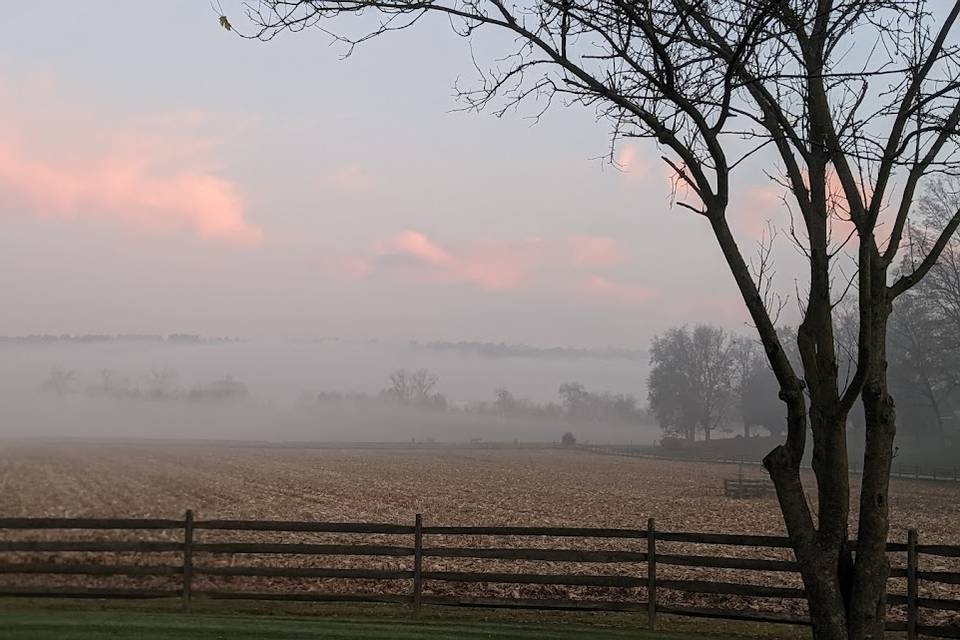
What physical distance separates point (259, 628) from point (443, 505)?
19.7m

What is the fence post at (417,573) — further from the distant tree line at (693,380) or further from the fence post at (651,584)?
the distant tree line at (693,380)

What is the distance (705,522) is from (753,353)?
98.0 m

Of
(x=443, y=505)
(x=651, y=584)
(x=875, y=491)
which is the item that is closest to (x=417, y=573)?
(x=651, y=584)

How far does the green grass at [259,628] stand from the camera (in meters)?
9.09

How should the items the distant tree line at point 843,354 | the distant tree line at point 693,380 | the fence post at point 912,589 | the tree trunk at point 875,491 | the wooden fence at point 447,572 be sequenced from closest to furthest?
the tree trunk at point 875,491 < the fence post at point 912,589 < the wooden fence at point 447,572 < the distant tree line at point 843,354 < the distant tree line at point 693,380

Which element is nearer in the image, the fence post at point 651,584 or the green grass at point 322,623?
the green grass at point 322,623

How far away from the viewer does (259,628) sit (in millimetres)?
9500

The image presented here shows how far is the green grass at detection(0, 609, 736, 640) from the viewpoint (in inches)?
358

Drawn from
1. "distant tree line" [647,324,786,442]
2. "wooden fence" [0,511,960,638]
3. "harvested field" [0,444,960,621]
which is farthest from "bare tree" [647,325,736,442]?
"wooden fence" [0,511,960,638]

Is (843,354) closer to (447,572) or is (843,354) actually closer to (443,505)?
(443,505)

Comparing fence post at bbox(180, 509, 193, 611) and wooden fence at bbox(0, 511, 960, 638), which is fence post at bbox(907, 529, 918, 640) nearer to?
wooden fence at bbox(0, 511, 960, 638)

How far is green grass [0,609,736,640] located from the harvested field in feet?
9.37

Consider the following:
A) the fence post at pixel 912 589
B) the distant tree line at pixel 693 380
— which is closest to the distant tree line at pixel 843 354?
the distant tree line at pixel 693 380

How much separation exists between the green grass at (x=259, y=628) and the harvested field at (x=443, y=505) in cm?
286
